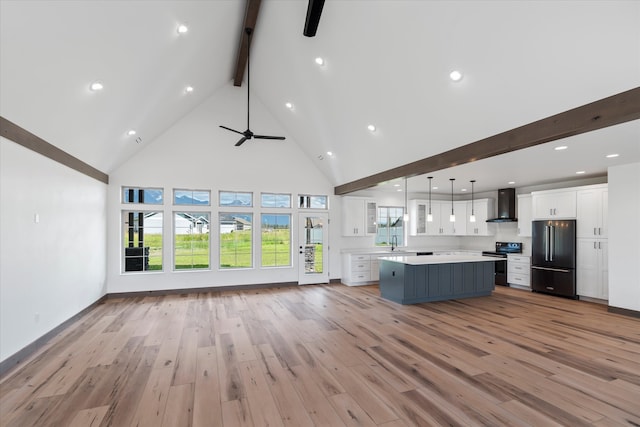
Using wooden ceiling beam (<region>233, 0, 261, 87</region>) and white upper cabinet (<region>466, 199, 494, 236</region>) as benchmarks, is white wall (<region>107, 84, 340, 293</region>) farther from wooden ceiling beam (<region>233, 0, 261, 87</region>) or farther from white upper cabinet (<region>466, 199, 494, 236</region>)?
white upper cabinet (<region>466, 199, 494, 236</region>)

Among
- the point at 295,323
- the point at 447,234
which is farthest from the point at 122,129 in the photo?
the point at 447,234

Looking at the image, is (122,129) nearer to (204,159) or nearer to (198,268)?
(204,159)

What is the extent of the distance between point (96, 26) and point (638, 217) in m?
8.02

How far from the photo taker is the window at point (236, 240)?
748 centimetres

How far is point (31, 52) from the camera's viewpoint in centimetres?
276

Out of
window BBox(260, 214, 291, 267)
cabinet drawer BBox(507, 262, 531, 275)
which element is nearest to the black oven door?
cabinet drawer BBox(507, 262, 531, 275)

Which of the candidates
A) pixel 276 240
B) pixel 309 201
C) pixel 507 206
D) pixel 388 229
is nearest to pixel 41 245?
pixel 276 240

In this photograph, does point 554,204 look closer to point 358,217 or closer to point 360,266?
point 358,217

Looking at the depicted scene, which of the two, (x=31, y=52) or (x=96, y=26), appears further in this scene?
(x=96, y=26)

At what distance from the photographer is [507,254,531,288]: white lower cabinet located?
7.59 m

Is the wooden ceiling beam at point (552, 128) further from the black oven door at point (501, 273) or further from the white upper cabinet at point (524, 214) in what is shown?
the black oven door at point (501, 273)

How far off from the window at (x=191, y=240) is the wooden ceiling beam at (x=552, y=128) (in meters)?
5.02

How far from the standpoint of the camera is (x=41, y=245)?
4012 mm

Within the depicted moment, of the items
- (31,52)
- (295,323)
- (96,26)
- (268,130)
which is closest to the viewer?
(31,52)
